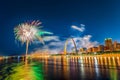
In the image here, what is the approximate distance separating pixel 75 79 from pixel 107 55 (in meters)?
113

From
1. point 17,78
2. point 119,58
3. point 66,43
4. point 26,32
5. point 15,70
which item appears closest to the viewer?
point 17,78

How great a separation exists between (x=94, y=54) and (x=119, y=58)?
6217 cm

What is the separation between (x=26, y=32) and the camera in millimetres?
46344

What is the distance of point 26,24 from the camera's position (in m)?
46.3

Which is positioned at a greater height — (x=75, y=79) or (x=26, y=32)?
(x=26, y=32)

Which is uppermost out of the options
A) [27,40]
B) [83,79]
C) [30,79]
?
[27,40]

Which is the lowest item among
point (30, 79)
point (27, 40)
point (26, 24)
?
point (30, 79)

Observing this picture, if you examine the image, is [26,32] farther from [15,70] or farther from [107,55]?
[107,55]

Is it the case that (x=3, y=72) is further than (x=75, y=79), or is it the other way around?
(x=75, y=79)

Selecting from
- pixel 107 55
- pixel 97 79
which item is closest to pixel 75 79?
pixel 97 79

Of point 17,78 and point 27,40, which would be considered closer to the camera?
point 17,78

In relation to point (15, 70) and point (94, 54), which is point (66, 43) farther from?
point (15, 70)

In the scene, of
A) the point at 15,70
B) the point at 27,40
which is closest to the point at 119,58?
the point at 27,40

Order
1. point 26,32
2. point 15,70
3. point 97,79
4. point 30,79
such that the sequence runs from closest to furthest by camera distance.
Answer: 1. point 30,79
2. point 15,70
3. point 26,32
4. point 97,79
